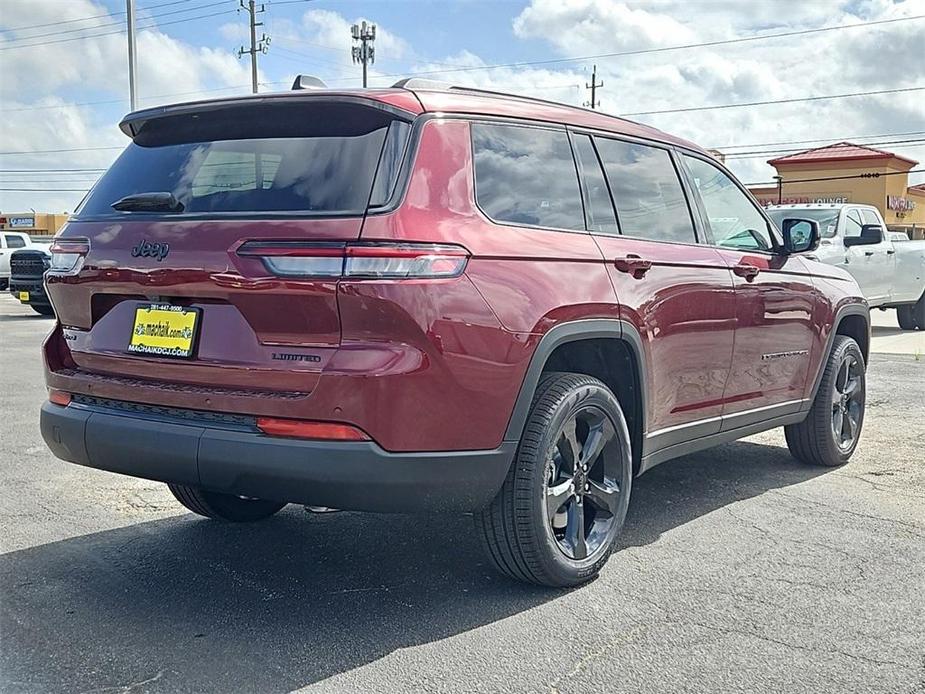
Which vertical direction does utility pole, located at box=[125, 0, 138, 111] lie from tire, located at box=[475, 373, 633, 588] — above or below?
above

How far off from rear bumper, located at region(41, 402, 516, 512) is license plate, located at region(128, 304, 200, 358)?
0.24 metres

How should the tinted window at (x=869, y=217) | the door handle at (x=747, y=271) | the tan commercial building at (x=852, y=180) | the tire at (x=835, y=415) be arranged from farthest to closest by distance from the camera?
the tan commercial building at (x=852, y=180) < the tinted window at (x=869, y=217) < the tire at (x=835, y=415) < the door handle at (x=747, y=271)

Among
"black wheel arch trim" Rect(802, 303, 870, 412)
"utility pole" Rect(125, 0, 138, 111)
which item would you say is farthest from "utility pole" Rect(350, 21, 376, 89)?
"black wheel arch trim" Rect(802, 303, 870, 412)

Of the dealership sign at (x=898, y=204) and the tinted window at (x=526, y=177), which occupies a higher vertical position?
the dealership sign at (x=898, y=204)

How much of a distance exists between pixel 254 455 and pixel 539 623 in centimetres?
118

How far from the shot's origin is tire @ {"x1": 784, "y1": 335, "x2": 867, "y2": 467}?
5785 mm

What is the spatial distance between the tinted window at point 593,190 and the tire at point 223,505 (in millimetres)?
1906

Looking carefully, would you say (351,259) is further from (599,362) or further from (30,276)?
(30,276)

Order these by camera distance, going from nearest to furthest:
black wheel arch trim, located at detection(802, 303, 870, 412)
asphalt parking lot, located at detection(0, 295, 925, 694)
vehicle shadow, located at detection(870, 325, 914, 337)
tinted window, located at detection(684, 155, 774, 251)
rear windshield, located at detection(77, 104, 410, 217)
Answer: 1. asphalt parking lot, located at detection(0, 295, 925, 694)
2. rear windshield, located at detection(77, 104, 410, 217)
3. tinted window, located at detection(684, 155, 774, 251)
4. black wheel arch trim, located at detection(802, 303, 870, 412)
5. vehicle shadow, located at detection(870, 325, 914, 337)

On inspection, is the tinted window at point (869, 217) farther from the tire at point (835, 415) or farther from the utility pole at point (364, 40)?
the utility pole at point (364, 40)

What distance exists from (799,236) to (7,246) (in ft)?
89.8

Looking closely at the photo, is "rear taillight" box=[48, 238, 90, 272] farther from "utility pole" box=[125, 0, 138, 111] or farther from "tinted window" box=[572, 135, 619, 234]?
"utility pole" box=[125, 0, 138, 111]

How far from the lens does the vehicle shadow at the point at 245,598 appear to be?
9.94ft

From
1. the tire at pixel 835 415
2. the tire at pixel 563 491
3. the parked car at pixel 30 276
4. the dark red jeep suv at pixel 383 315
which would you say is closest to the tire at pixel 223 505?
the dark red jeep suv at pixel 383 315
